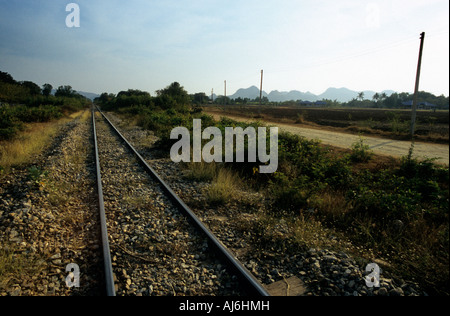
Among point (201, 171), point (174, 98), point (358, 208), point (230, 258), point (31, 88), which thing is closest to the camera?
point (230, 258)

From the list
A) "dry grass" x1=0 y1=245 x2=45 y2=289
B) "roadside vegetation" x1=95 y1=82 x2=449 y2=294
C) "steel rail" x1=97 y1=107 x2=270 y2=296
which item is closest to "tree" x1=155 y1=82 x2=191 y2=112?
"roadside vegetation" x1=95 y1=82 x2=449 y2=294

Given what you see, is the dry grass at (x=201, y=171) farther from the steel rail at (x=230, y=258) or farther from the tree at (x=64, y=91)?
the tree at (x=64, y=91)

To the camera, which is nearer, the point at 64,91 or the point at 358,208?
the point at 358,208

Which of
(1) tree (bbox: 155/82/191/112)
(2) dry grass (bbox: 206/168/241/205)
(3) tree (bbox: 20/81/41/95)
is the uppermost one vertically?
(3) tree (bbox: 20/81/41/95)

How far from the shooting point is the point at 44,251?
331 centimetres

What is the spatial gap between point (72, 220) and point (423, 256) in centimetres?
535

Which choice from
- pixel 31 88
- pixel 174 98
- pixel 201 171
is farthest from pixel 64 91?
pixel 201 171

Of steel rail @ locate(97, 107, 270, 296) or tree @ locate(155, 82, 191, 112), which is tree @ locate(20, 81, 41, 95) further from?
steel rail @ locate(97, 107, 270, 296)

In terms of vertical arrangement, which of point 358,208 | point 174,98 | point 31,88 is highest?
point 31,88

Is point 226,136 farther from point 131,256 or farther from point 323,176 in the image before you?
point 131,256

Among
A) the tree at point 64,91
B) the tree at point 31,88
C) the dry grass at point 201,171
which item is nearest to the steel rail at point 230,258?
the dry grass at point 201,171

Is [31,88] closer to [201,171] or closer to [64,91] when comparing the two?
[64,91]
